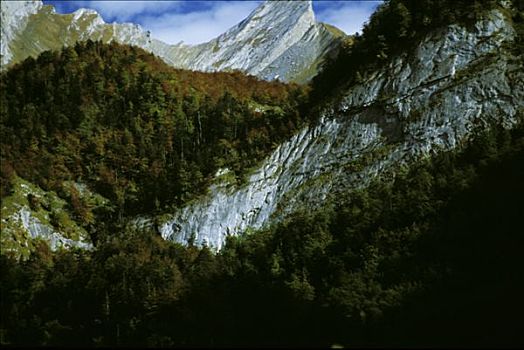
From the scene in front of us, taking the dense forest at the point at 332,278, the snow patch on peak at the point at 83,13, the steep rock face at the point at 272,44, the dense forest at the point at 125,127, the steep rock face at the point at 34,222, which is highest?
the snow patch on peak at the point at 83,13

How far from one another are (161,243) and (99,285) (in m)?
7.11

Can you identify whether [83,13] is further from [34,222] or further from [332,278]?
[332,278]

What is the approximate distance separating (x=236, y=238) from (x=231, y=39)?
10086cm

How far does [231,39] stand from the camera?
14088 cm

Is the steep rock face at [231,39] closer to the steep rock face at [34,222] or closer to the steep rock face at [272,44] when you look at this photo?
the steep rock face at [272,44]

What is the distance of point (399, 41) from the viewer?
4966 cm

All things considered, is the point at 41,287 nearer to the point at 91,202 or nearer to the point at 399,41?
the point at 91,202

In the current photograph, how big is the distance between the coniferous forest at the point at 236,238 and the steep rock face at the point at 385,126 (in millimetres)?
1625

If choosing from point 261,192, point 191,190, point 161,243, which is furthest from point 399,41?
point 161,243

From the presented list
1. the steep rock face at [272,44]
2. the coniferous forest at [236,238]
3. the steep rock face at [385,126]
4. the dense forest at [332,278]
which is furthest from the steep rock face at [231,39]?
the dense forest at [332,278]

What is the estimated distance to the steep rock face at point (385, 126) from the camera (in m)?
41.7

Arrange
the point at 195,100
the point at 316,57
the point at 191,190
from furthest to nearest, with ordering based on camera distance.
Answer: the point at 316,57
the point at 195,100
the point at 191,190

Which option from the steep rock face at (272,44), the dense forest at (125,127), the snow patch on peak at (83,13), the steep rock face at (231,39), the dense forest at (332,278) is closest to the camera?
the dense forest at (332,278)

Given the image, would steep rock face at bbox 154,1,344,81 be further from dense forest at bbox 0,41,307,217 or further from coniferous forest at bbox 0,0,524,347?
coniferous forest at bbox 0,0,524,347
